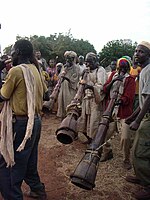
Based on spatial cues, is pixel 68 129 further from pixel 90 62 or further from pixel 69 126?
pixel 90 62

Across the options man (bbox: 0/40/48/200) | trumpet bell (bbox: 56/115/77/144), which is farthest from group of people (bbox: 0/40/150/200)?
trumpet bell (bbox: 56/115/77/144)

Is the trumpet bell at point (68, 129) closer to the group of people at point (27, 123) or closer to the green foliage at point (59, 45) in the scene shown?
the group of people at point (27, 123)

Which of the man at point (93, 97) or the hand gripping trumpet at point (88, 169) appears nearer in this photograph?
the hand gripping trumpet at point (88, 169)

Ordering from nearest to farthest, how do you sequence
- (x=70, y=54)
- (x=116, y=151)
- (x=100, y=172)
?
(x=100, y=172)
(x=116, y=151)
(x=70, y=54)

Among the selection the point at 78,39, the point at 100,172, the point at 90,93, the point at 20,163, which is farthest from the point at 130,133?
the point at 78,39

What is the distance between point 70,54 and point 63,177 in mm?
2849

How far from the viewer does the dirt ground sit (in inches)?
140

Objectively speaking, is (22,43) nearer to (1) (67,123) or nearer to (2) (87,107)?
(1) (67,123)

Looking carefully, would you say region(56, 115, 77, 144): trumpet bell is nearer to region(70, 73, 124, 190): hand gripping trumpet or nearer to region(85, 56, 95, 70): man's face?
region(70, 73, 124, 190): hand gripping trumpet

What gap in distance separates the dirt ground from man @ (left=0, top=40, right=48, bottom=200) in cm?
73

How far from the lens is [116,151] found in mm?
5336

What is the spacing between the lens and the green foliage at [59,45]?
661 inches

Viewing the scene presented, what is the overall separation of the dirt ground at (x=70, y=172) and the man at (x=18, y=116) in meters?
0.73

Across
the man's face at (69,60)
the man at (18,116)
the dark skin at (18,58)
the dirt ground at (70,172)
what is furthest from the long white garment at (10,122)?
the man's face at (69,60)
